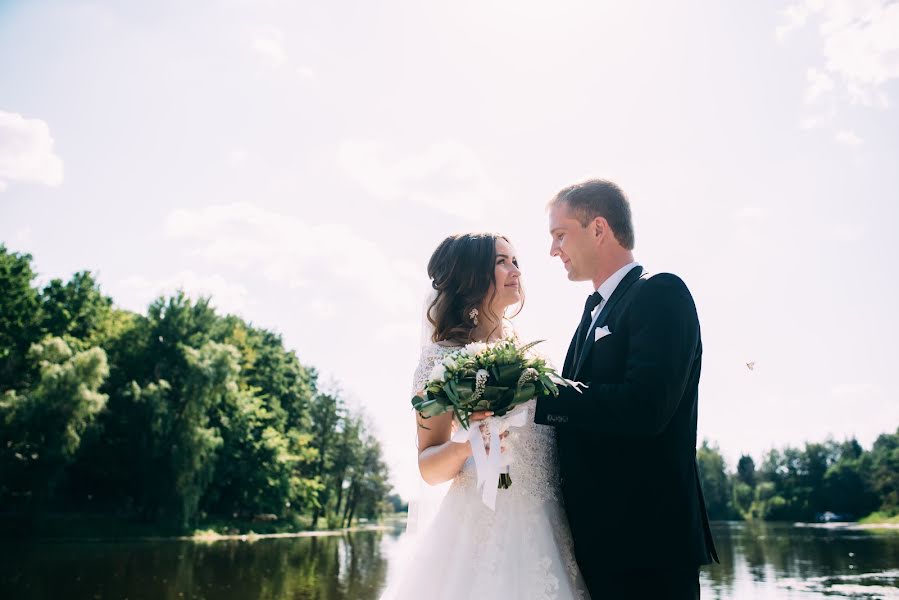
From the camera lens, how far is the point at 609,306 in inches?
131

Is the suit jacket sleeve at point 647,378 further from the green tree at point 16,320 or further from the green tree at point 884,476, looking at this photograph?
the green tree at point 884,476

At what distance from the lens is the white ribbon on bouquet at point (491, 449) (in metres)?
3.07

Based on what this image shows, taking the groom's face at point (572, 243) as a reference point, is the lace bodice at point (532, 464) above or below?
below

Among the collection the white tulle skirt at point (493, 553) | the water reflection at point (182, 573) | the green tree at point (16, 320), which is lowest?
the water reflection at point (182, 573)

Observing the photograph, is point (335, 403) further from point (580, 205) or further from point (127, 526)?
point (580, 205)

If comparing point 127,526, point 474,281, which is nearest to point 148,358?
point 127,526

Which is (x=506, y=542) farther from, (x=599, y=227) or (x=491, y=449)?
(x=599, y=227)

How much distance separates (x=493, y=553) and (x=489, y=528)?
16 centimetres

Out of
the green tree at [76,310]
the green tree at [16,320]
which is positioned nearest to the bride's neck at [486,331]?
the green tree at [16,320]

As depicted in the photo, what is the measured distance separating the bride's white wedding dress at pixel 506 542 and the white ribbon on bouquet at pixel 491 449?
62mm

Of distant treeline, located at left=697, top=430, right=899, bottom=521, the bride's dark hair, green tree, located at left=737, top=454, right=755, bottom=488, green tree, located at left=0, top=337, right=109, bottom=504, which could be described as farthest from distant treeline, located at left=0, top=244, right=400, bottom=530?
green tree, located at left=737, top=454, right=755, bottom=488

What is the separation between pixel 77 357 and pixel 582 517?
33442 mm

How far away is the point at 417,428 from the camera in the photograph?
3660mm

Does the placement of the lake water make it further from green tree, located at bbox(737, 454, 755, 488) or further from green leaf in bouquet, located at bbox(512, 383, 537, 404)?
green tree, located at bbox(737, 454, 755, 488)
